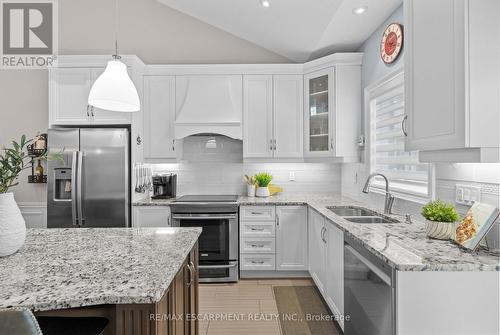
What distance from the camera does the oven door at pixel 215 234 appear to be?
130 inches

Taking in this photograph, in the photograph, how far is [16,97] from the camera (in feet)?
12.8

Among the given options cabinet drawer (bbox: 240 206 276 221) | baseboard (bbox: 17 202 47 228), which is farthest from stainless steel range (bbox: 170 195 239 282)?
baseboard (bbox: 17 202 47 228)

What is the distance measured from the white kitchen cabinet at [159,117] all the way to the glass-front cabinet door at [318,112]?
5.39ft

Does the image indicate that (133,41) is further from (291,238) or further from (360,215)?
(360,215)

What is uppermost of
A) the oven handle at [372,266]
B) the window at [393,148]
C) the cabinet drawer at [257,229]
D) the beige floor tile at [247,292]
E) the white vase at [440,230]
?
the window at [393,148]

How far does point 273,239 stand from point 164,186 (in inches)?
58.0

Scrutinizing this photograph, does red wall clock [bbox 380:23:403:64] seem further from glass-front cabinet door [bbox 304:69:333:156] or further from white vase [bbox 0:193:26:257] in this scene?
white vase [bbox 0:193:26:257]

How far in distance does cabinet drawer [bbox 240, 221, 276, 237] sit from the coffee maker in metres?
1.01

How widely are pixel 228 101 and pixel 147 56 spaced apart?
53.7 inches

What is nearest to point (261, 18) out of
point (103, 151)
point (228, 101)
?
point (228, 101)

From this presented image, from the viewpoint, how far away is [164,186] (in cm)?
371

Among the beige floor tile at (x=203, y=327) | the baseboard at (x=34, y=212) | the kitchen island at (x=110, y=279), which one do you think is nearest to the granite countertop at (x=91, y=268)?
the kitchen island at (x=110, y=279)

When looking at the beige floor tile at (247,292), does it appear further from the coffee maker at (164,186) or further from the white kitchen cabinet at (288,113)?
the white kitchen cabinet at (288,113)

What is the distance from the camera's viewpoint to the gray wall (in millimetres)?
3924
